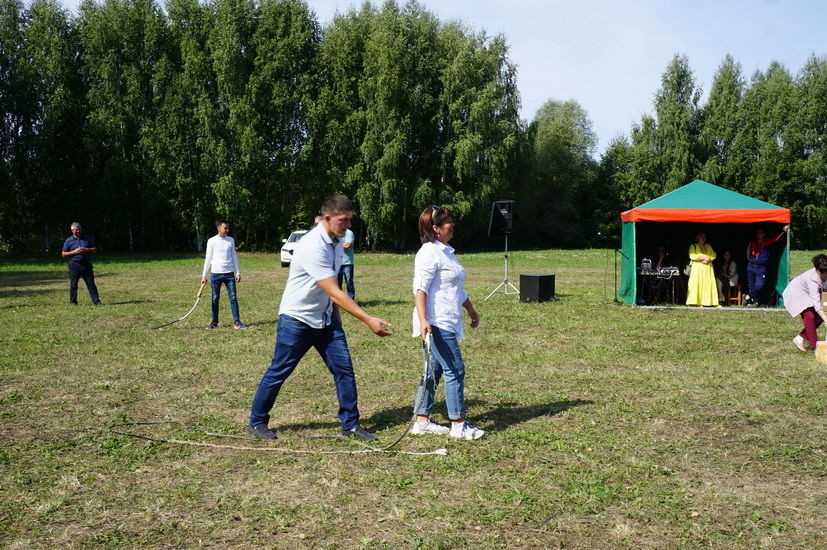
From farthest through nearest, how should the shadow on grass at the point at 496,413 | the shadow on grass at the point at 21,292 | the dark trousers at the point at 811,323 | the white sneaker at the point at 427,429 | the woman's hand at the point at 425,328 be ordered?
1. the shadow on grass at the point at 21,292
2. the dark trousers at the point at 811,323
3. the shadow on grass at the point at 496,413
4. the white sneaker at the point at 427,429
5. the woman's hand at the point at 425,328

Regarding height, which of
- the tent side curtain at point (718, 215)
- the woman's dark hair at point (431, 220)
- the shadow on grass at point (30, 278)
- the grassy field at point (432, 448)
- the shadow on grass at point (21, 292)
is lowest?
the grassy field at point (432, 448)

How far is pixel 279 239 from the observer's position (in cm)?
4022

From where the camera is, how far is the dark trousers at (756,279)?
1512 cm

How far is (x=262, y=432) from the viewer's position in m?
5.45

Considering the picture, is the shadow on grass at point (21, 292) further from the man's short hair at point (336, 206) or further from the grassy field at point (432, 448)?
the man's short hair at point (336, 206)

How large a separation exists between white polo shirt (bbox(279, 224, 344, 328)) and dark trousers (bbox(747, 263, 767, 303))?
12600mm

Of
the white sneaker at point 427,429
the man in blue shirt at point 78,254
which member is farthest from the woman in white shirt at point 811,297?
the man in blue shirt at point 78,254

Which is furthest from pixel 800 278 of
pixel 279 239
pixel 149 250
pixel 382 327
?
pixel 149 250

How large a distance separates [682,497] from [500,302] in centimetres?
1070

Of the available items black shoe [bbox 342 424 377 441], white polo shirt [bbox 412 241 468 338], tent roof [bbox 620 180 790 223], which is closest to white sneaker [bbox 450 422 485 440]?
black shoe [bbox 342 424 377 441]

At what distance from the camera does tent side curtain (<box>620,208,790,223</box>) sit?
45.6ft

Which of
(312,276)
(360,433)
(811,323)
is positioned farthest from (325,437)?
(811,323)

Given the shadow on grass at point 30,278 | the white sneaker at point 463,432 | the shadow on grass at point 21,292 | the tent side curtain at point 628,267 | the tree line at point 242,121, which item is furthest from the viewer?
the tree line at point 242,121

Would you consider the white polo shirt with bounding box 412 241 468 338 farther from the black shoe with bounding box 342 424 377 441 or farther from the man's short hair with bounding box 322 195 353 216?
the black shoe with bounding box 342 424 377 441
